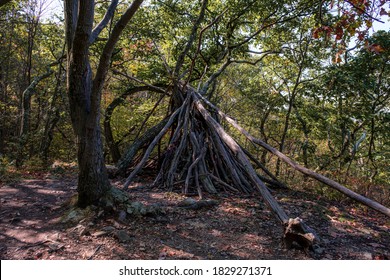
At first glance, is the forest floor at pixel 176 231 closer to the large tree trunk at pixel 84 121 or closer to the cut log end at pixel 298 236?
the cut log end at pixel 298 236

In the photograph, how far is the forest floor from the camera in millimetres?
2707

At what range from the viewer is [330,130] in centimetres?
970

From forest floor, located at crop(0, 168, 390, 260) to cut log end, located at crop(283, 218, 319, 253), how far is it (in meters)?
0.06

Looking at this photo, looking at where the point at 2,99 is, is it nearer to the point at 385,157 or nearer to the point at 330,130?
the point at 330,130

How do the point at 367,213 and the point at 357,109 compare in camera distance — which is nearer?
the point at 367,213

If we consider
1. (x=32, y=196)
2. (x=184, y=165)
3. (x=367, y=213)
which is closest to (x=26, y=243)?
(x=32, y=196)

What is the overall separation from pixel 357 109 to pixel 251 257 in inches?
260

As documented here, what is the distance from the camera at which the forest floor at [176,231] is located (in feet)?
8.88

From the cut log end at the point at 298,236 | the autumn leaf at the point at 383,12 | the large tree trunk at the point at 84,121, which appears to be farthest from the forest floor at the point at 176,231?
the autumn leaf at the point at 383,12

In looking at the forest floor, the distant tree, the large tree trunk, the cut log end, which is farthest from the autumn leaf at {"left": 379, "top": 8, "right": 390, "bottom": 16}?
the large tree trunk

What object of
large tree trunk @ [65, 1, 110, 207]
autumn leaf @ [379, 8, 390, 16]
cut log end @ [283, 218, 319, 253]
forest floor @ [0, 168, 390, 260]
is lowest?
forest floor @ [0, 168, 390, 260]

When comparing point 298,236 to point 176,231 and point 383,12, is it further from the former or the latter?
point 383,12

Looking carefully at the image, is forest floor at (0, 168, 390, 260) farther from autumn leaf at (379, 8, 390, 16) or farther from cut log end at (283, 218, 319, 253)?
autumn leaf at (379, 8, 390, 16)

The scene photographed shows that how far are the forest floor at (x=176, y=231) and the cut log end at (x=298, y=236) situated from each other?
0.06 metres
